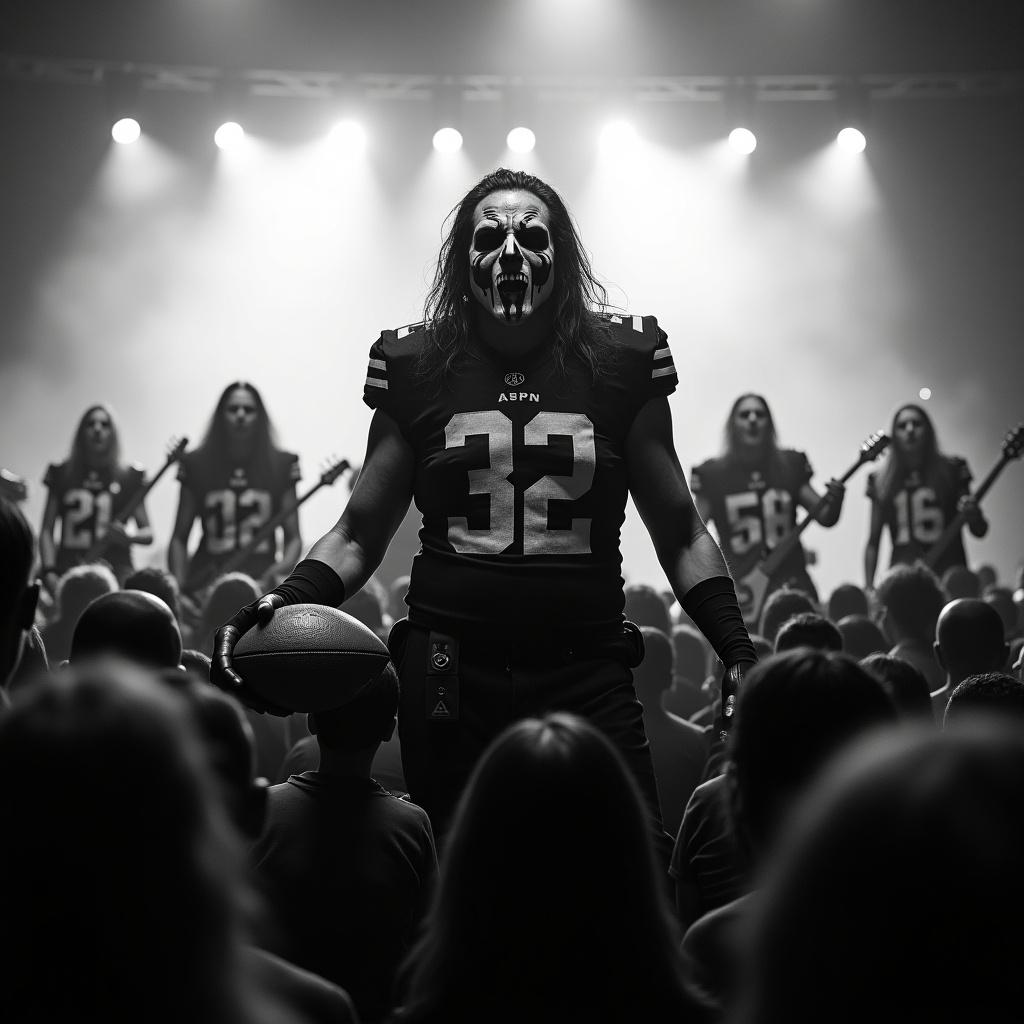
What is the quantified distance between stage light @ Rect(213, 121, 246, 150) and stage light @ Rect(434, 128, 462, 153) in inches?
86.7

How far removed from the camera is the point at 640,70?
553 inches

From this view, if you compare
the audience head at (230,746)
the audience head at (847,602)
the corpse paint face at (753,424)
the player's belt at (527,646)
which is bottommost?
the audience head at (230,746)

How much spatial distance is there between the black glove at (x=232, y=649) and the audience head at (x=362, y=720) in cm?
17

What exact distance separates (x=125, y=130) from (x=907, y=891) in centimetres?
1510

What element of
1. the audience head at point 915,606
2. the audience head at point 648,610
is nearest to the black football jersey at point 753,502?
the audience head at point 648,610

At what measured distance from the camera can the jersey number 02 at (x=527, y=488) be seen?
2604mm

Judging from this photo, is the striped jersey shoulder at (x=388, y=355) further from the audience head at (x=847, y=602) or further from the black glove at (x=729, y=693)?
the audience head at (x=847, y=602)

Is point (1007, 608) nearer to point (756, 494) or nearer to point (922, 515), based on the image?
point (922, 515)

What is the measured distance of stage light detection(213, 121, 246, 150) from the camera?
14508mm

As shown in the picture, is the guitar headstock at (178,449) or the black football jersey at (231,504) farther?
the guitar headstock at (178,449)

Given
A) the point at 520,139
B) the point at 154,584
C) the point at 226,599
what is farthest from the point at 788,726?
the point at 520,139

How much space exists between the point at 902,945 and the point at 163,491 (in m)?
14.9

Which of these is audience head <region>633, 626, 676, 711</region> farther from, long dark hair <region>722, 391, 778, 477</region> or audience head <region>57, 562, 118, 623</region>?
long dark hair <region>722, 391, 778, 477</region>

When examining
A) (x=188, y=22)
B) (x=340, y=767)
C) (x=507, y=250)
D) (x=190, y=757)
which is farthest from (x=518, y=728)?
(x=188, y=22)
